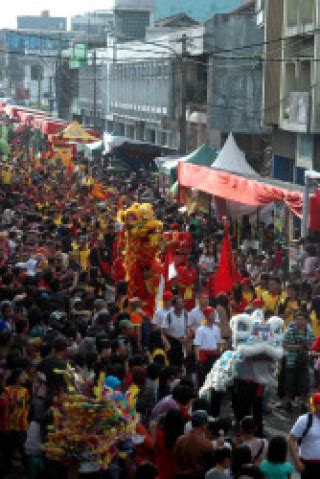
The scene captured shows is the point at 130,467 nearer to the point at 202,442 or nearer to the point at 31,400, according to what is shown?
the point at 202,442

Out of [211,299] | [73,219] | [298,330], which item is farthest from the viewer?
[73,219]

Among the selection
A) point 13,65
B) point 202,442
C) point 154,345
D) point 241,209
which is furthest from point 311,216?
point 13,65

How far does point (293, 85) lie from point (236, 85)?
10727 mm

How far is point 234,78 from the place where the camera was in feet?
148

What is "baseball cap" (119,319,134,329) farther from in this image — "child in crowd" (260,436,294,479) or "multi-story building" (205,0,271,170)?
"multi-story building" (205,0,271,170)

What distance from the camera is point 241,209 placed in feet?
87.5

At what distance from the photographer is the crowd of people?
30.1 feet

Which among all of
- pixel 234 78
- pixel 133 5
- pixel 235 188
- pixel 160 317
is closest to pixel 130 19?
pixel 133 5

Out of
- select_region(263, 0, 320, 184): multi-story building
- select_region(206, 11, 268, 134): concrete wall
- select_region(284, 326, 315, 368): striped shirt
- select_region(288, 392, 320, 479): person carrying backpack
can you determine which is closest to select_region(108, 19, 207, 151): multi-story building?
select_region(206, 11, 268, 134): concrete wall

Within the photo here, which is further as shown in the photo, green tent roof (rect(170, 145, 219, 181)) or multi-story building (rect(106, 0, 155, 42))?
multi-story building (rect(106, 0, 155, 42))

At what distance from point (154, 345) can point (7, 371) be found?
275cm

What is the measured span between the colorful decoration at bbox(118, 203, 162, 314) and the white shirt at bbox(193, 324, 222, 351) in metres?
3.34

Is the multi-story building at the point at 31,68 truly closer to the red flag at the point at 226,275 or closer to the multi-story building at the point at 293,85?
the multi-story building at the point at 293,85

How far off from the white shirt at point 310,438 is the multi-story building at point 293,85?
875 inches
